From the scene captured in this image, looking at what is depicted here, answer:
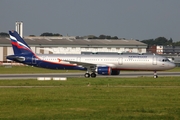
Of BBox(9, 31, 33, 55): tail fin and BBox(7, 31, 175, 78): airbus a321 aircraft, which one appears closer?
BBox(7, 31, 175, 78): airbus a321 aircraft

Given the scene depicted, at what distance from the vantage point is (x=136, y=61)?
207 ft

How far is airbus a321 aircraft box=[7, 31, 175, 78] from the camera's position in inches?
2478

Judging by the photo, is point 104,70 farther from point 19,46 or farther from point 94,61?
point 19,46

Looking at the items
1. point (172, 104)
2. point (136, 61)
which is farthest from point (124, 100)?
point (136, 61)

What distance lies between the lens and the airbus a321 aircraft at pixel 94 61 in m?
62.9

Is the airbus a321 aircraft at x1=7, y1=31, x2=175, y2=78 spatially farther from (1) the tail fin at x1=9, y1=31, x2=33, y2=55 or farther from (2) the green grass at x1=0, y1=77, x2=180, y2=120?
(2) the green grass at x1=0, y1=77, x2=180, y2=120

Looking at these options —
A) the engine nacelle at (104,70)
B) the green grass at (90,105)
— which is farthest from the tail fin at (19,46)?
the green grass at (90,105)

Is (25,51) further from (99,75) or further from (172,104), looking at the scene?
(172,104)

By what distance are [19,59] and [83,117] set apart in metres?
44.9

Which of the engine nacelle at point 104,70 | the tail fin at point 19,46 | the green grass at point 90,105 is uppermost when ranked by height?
the tail fin at point 19,46

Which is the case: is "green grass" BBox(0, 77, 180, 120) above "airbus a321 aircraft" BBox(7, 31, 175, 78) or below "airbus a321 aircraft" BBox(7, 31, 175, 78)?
below

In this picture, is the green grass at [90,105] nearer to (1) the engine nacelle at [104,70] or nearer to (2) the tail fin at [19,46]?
(1) the engine nacelle at [104,70]

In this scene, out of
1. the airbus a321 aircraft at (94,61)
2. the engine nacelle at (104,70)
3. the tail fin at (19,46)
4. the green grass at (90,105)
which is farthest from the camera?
the tail fin at (19,46)

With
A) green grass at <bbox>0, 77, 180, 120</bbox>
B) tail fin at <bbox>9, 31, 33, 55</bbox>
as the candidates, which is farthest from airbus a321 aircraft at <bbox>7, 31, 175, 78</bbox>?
green grass at <bbox>0, 77, 180, 120</bbox>
